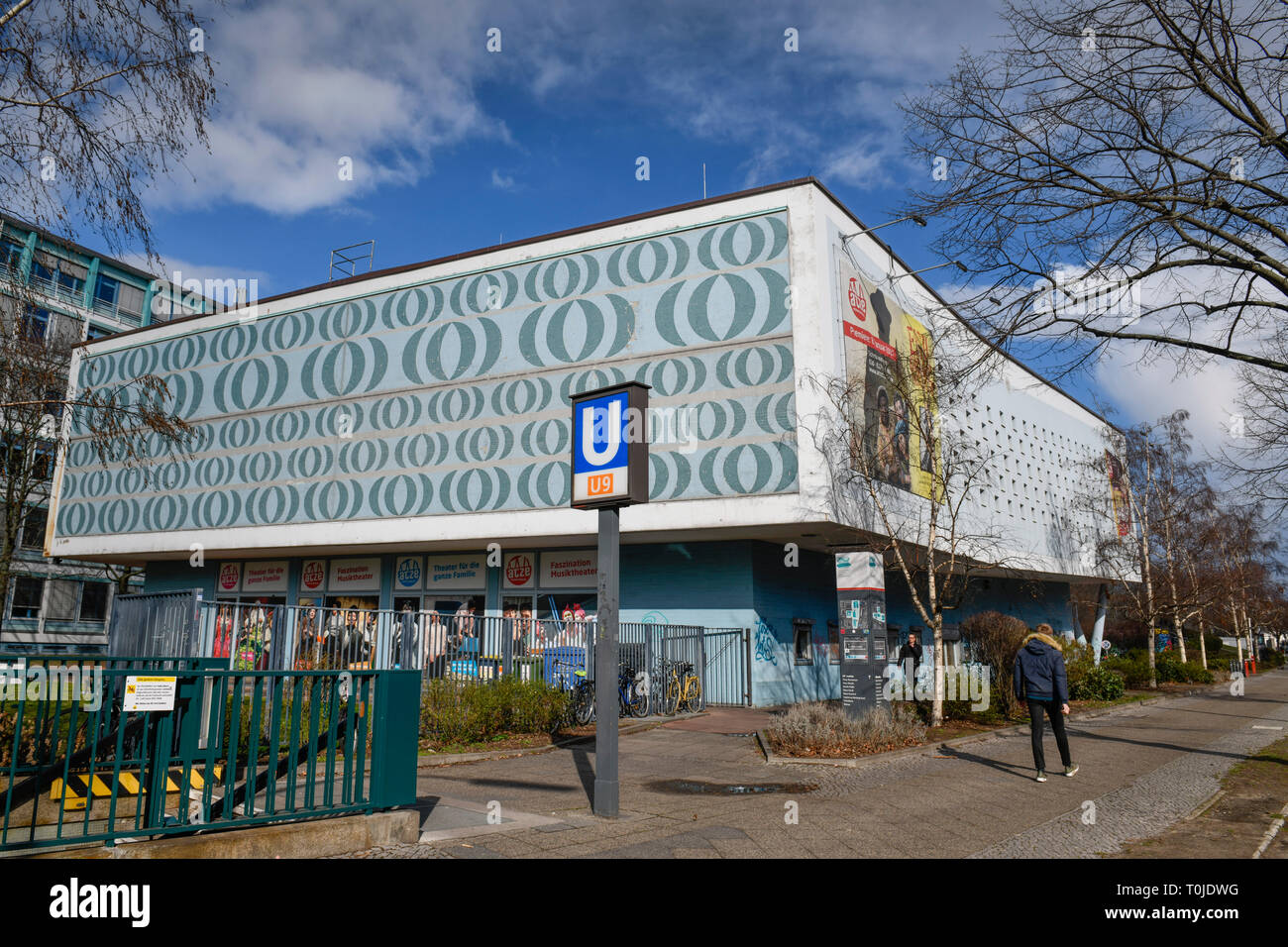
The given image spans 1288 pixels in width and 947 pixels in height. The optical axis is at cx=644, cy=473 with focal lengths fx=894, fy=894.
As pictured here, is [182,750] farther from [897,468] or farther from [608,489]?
[897,468]

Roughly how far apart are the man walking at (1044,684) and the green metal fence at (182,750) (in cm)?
776

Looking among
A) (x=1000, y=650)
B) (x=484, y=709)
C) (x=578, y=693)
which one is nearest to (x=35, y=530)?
(x=578, y=693)

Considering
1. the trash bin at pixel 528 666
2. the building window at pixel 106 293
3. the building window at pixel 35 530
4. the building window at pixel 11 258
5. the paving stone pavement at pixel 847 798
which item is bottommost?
the paving stone pavement at pixel 847 798

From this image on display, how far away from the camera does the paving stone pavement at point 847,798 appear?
23.7ft

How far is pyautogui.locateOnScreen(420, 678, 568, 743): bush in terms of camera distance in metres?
13.9

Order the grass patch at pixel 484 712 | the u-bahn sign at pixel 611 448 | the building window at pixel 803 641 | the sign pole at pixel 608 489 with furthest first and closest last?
the building window at pixel 803 641 → the grass patch at pixel 484 712 → the u-bahn sign at pixel 611 448 → the sign pole at pixel 608 489

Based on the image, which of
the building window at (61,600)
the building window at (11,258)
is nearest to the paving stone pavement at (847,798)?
the building window at (11,258)

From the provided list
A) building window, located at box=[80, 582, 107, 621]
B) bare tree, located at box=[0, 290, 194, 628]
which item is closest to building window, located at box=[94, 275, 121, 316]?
bare tree, located at box=[0, 290, 194, 628]

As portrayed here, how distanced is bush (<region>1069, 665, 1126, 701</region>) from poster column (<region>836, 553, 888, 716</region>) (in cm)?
1022

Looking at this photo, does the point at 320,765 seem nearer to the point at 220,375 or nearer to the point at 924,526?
the point at 924,526

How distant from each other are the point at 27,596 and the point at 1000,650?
47873 mm

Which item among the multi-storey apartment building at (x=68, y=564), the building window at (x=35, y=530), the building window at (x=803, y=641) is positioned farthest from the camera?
the building window at (x=35, y=530)

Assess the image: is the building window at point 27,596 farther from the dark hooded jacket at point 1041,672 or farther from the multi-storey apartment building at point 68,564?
the dark hooded jacket at point 1041,672

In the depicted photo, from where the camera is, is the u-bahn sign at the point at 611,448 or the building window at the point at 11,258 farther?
the building window at the point at 11,258
